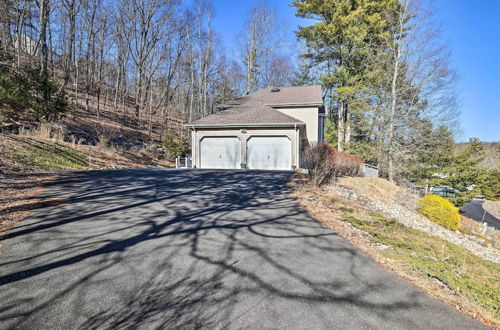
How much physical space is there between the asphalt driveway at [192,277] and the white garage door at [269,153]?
899 centimetres

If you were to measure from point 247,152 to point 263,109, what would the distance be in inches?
142

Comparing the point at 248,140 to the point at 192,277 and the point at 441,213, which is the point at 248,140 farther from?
the point at 192,277

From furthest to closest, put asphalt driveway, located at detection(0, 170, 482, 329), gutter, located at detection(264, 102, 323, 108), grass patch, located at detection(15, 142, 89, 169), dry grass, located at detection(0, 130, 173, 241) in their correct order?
gutter, located at detection(264, 102, 323, 108) → grass patch, located at detection(15, 142, 89, 169) → dry grass, located at detection(0, 130, 173, 241) → asphalt driveway, located at detection(0, 170, 482, 329)

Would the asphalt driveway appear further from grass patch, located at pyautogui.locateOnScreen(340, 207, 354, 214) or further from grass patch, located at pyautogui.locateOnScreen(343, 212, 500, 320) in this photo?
grass patch, located at pyautogui.locateOnScreen(340, 207, 354, 214)

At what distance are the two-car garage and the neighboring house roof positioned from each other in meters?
0.94

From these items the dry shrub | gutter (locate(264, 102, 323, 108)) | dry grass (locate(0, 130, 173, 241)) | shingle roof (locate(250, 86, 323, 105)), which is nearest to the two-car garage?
gutter (locate(264, 102, 323, 108))

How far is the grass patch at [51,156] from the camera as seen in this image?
30.4ft

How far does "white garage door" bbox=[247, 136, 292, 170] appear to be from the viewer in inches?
546

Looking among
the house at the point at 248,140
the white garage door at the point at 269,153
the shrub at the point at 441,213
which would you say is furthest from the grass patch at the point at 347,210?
the white garage door at the point at 269,153

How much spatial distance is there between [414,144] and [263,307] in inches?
714

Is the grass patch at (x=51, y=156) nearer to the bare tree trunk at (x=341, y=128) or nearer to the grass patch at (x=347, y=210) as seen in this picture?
the grass patch at (x=347, y=210)

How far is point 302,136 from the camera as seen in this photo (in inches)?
619

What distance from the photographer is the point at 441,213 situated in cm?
982

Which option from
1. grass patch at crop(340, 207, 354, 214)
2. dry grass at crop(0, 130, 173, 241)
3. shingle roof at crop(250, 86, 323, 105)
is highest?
shingle roof at crop(250, 86, 323, 105)
